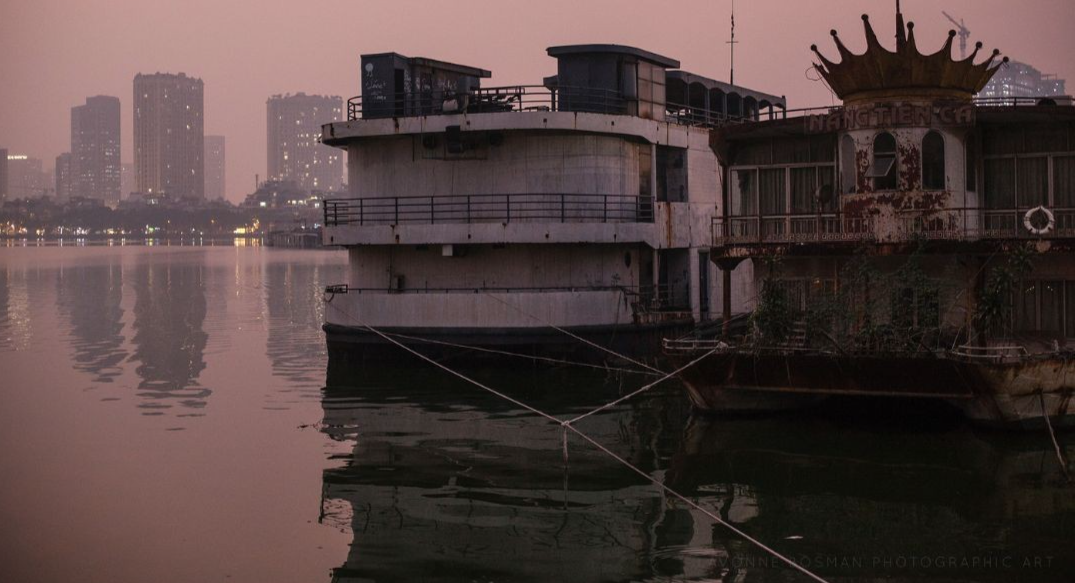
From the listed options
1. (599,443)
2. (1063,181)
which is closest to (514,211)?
(599,443)

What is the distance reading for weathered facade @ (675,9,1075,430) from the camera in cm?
2117

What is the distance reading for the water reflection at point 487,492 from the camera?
14.8 metres

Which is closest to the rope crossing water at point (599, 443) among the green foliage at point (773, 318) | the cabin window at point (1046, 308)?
the green foliage at point (773, 318)

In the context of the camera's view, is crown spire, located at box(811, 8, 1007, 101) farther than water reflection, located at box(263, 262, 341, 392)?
No

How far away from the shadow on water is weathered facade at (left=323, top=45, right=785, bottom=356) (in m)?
6.11

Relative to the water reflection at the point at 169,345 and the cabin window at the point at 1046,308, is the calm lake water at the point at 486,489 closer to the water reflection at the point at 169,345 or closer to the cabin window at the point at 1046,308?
the water reflection at the point at 169,345

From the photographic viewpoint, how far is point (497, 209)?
3328cm

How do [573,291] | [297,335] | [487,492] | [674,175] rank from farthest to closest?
[297,335], [674,175], [573,291], [487,492]

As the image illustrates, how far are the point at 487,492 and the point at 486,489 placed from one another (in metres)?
0.20

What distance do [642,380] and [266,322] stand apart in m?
27.4

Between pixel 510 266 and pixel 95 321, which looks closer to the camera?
pixel 510 266

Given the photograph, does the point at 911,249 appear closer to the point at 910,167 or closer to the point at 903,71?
the point at 910,167

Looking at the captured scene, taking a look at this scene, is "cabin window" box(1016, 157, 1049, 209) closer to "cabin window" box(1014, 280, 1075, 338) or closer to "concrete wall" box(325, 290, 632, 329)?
"cabin window" box(1014, 280, 1075, 338)

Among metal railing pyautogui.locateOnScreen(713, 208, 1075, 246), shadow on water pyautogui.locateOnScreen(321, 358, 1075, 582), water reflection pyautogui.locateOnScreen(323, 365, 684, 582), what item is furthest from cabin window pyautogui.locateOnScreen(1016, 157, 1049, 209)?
water reflection pyautogui.locateOnScreen(323, 365, 684, 582)
